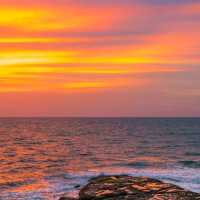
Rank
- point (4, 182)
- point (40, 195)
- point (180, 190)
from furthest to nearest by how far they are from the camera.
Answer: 1. point (4, 182)
2. point (40, 195)
3. point (180, 190)

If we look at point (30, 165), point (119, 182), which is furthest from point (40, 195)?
point (30, 165)

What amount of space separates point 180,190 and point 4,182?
2286cm

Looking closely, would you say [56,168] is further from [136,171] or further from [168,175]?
[168,175]

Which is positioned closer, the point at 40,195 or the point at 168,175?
the point at 40,195

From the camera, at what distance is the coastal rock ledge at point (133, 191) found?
18473 mm

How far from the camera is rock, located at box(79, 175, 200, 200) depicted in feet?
60.6

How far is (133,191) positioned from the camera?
66.8 feet

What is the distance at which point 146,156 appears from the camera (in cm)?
6406

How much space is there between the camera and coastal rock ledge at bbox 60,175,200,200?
18473 millimetres

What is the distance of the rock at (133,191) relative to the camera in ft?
60.6

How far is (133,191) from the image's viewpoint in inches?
802

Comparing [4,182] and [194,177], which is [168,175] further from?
[4,182]

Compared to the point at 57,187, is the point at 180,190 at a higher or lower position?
higher

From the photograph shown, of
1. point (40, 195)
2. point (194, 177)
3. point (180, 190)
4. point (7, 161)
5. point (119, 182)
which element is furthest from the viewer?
point (7, 161)
